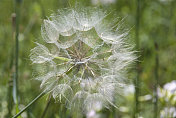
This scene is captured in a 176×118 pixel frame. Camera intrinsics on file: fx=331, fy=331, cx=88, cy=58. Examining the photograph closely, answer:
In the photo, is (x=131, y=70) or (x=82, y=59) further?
(x=131, y=70)

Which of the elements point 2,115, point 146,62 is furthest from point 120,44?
point 146,62

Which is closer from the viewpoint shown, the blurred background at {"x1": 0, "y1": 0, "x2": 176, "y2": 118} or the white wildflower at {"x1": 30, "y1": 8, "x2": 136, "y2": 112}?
the white wildflower at {"x1": 30, "y1": 8, "x2": 136, "y2": 112}

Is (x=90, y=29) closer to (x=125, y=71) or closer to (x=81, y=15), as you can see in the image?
(x=81, y=15)

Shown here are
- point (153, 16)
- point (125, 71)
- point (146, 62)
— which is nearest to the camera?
point (125, 71)

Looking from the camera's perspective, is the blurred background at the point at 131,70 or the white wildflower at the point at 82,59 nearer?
the white wildflower at the point at 82,59
